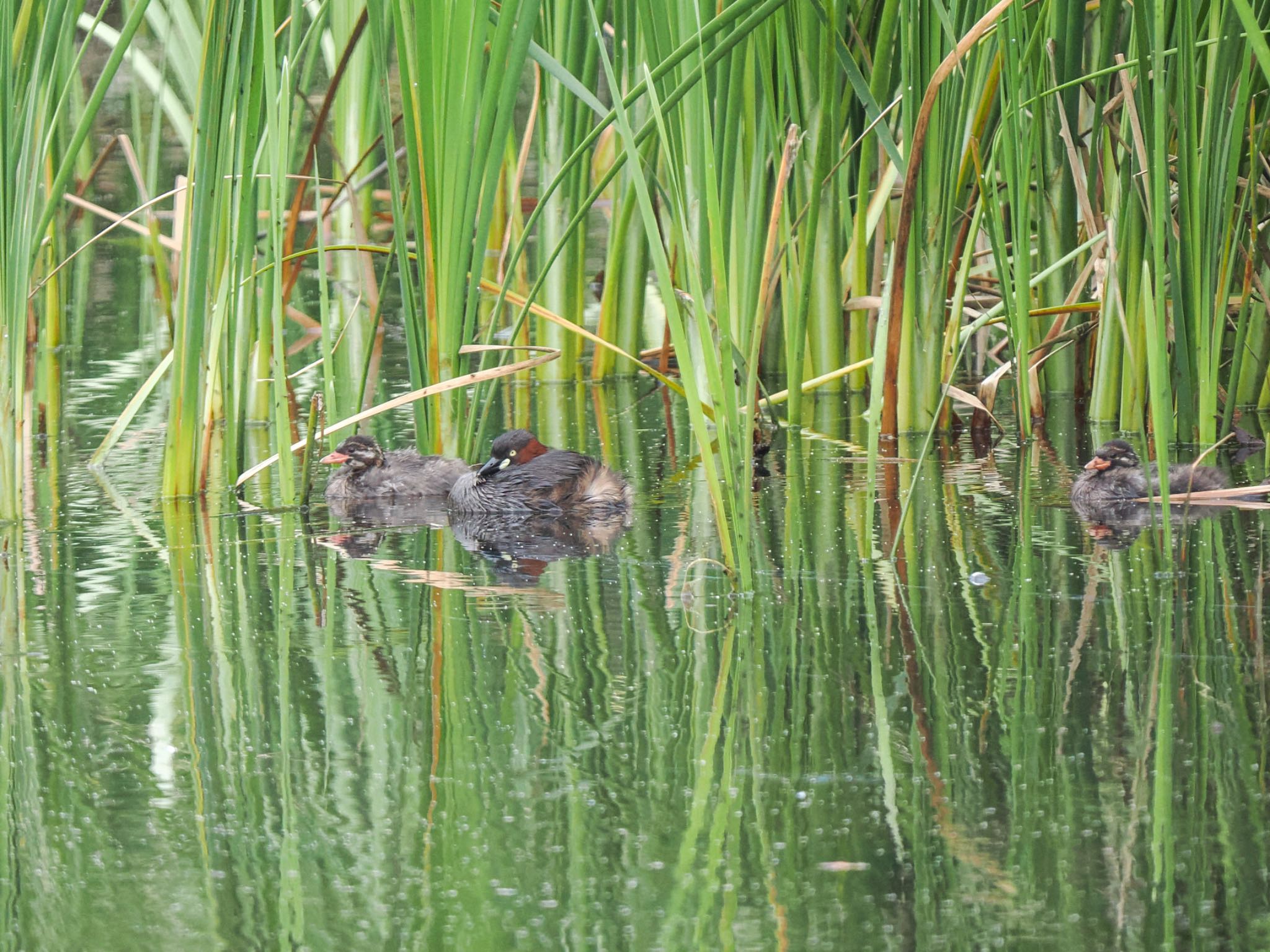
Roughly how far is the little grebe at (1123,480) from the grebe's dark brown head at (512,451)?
1.44 metres

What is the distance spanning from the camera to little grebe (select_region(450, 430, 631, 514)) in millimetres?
4375

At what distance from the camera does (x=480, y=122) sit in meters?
3.96

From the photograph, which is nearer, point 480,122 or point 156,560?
point 156,560

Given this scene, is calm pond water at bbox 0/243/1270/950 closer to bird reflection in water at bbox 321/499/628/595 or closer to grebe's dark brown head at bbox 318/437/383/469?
bird reflection in water at bbox 321/499/628/595

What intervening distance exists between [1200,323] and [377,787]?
9.21 ft

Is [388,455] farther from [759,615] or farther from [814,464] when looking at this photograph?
[759,615]

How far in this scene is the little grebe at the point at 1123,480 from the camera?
158 inches

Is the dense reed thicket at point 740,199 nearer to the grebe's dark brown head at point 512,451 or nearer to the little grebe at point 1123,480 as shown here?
the grebe's dark brown head at point 512,451

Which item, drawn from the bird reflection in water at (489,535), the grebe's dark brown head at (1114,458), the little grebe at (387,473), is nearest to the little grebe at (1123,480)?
the grebe's dark brown head at (1114,458)

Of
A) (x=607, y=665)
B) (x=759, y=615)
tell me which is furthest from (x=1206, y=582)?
(x=607, y=665)

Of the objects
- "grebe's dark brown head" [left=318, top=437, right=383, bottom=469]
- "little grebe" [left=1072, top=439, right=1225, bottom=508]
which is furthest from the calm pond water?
"grebe's dark brown head" [left=318, top=437, right=383, bottom=469]

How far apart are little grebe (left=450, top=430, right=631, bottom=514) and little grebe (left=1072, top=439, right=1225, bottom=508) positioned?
3.73ft

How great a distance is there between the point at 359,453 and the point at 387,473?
0.13 meters

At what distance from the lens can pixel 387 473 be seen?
15.1 feet
